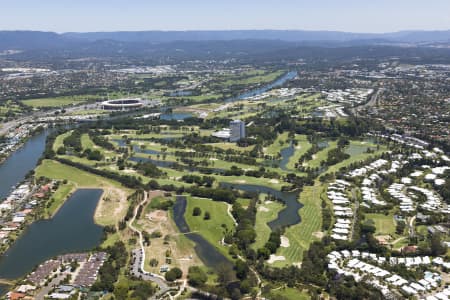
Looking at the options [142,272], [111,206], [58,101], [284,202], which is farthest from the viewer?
[58,101]

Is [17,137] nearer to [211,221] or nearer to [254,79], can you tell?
[211,221]

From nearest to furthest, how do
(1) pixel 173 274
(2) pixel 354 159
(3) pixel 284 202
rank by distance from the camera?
(1) pixel 173 274
(3) pixel 284 202
(2) pixel 354 159

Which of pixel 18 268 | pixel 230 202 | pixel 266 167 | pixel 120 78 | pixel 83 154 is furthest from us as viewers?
pixel 120 78

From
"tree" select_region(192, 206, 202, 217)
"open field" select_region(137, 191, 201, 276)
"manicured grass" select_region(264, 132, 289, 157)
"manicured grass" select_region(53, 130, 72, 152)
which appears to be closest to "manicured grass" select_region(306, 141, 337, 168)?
"manicured grass" select_region(264, 132, 289, 157)

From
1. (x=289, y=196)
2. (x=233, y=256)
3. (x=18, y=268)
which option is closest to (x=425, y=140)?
(x=289, y=196)

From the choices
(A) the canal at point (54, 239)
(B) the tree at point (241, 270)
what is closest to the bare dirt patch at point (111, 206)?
(A) the canal at point (54, 239)

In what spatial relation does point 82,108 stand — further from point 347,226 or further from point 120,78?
point 347,226

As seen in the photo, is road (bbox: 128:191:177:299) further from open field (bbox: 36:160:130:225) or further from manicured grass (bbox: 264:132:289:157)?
manicured grass (bbox: 264:132:289:157)

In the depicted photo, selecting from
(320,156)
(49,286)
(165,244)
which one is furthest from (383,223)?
(49,286)
